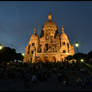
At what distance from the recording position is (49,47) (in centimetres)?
6288

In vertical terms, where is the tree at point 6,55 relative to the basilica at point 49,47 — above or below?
below

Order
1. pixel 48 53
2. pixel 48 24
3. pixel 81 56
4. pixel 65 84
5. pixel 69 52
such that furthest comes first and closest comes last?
pixel 48 24
pixel 69 52
pixel 48 53
pixel 81 56
pixel 65 84

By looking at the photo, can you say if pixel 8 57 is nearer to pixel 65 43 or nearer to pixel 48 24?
pixel 65 43

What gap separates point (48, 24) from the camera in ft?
233

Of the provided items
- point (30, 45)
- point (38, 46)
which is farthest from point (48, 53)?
point (30, 45)

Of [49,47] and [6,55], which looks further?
[49,47]

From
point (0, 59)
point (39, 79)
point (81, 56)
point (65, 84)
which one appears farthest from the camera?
point (81, 56)

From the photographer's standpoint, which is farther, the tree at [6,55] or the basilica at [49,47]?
the basilica at [49,47]

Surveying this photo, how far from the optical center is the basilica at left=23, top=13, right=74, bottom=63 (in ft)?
179

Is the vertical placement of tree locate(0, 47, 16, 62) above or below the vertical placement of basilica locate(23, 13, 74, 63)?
below

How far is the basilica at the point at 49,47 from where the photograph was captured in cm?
5459

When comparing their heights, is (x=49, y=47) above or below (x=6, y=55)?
above

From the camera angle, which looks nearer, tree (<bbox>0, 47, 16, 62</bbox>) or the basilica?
tree (<bbox>0, 47, 16, 62</bbox>)

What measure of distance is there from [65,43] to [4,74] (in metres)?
48.9
